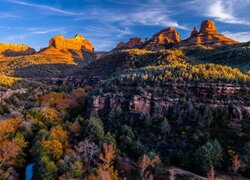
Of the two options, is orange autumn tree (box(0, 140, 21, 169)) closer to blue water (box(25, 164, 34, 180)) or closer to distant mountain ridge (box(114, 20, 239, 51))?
blue water (box(25, 164, 34, 180))

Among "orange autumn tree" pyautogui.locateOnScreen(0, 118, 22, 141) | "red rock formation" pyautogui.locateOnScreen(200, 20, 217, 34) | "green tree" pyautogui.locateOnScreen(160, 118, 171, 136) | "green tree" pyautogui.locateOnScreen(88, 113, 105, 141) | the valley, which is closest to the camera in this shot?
the valley

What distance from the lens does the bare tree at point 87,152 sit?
3775 cm

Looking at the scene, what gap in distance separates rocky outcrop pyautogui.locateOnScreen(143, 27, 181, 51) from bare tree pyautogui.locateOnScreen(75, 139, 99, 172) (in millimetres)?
128468

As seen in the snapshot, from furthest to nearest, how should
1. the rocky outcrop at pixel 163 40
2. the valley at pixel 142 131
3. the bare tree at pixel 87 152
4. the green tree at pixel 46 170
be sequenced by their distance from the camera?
the rocky outcrop at pixel 163 40
the bare tree at pixel 87 152
the valley at pixel 142 131
the green tree at pixel 46 170

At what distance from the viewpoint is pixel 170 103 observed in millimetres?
52594

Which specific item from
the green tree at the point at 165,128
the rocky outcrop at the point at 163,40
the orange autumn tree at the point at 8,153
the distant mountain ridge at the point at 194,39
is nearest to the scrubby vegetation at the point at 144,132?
the orange autumn tree at the point at 8,153

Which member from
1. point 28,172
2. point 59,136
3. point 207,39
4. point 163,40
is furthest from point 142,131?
point 163,40

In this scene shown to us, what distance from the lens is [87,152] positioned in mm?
41500

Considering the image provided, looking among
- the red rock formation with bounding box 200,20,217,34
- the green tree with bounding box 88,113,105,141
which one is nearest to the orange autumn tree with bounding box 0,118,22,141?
the green tree with bounding box 88,113,105,141

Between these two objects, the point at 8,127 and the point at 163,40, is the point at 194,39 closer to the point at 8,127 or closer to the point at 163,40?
the point at 163,40

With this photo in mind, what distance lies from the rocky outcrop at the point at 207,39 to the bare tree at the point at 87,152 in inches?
4188

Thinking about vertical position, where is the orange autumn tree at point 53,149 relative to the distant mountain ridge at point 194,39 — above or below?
below

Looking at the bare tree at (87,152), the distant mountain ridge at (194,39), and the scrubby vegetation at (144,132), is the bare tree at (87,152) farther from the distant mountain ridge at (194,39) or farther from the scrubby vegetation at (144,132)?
the distant mountain ridge at (194,39)

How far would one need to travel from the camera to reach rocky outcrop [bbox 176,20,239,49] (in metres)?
129
